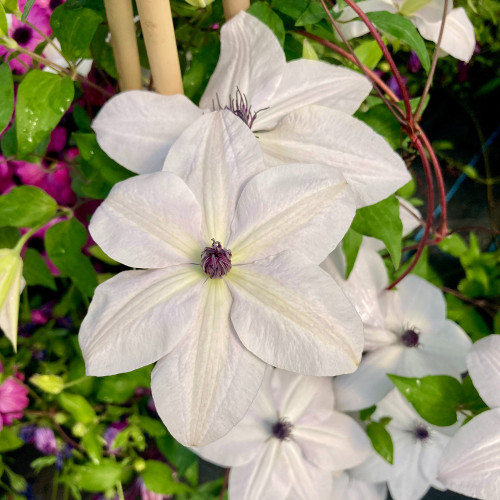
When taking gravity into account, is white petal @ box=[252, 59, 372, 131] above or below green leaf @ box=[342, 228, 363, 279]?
above

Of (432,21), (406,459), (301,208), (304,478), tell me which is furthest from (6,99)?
(406,459)

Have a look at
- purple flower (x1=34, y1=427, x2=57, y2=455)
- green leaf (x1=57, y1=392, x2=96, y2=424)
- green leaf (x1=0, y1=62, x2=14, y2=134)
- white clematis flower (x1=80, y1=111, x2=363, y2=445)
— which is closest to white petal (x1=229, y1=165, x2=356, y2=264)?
white clematis flower (x1=80, y1=111, x2=363, y2=445)

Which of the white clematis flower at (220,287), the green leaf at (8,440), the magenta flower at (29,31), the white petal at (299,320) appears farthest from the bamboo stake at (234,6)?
the green leaf at (8,440)

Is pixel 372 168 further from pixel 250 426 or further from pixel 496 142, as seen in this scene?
pixel 496 142

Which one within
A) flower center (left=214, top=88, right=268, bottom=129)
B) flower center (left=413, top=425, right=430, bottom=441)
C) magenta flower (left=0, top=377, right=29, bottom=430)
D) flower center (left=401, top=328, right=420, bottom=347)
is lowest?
magenta flower (left=0, top=377, right=29, bottom=430)

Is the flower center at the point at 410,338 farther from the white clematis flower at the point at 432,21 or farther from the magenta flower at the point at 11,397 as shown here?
the magenta flower at the point at 11,397

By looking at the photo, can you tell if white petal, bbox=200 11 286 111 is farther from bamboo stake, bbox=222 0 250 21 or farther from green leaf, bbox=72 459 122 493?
green leaf, bbox=72 459 122 493
